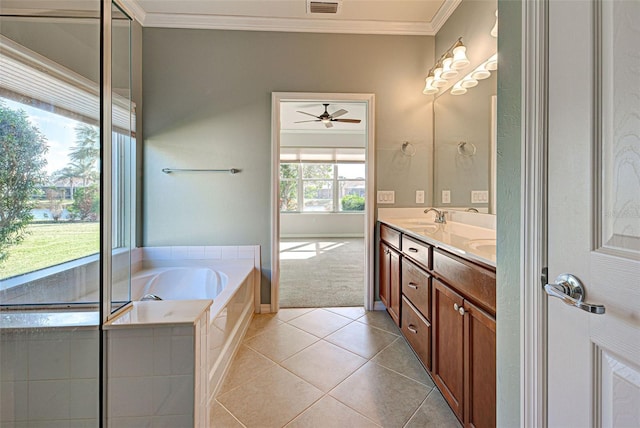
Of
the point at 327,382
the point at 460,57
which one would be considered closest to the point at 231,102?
the point at 460,57

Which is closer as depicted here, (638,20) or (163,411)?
(638,20)

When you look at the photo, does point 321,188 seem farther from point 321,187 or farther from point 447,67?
point 447,67

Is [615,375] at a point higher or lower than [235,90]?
lower

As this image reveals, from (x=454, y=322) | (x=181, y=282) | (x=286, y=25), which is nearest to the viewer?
(x=454, y=322)

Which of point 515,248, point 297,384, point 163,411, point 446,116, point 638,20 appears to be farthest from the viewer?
point 446,116

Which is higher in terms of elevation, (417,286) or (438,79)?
(438,79)

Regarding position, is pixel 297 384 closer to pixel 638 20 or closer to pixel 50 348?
pixel 50 348

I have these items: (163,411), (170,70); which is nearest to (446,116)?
(170,70)

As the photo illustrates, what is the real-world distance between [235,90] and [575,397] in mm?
2872

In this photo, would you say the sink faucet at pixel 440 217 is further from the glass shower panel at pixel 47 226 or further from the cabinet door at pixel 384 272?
the glass shower panel at pixel 47 226

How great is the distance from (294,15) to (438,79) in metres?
1.40

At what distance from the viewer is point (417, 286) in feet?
5.77

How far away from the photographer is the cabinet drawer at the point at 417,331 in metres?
1.61

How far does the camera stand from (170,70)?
8.47ft
